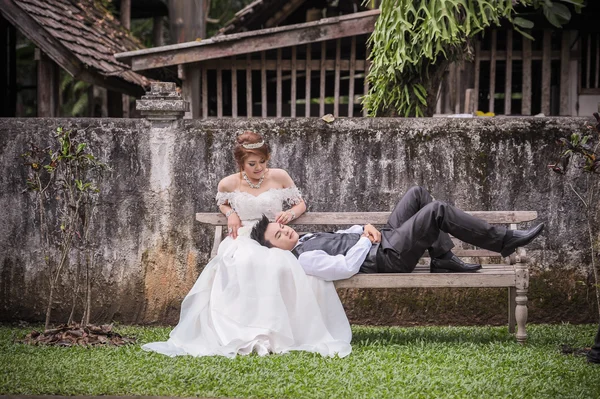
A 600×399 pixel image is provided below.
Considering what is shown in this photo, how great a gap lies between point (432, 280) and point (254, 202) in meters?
1.60

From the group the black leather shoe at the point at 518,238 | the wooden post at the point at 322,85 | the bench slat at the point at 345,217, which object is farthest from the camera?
the wooden post at the point at 322,85

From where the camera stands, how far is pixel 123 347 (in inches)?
222

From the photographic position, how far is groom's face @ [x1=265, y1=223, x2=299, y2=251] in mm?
5867

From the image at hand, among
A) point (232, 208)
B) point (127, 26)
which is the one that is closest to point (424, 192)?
point (232, 208)

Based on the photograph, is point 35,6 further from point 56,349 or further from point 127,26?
point 56,349

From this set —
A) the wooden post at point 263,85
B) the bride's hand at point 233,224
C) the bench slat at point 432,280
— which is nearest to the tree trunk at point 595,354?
the bench slat at point 432,280

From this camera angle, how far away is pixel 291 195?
632 centimetres

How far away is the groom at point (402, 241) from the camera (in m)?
5.68

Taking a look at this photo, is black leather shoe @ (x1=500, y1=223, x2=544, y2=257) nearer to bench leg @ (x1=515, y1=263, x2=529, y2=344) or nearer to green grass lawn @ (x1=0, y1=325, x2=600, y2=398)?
bench leg @ (x1=515, y1=263, x2=529, y2=344)

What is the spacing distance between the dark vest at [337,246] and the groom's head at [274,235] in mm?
157

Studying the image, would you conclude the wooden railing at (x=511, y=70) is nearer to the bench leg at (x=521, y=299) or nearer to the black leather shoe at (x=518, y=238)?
the black leather shoe at (x=518, y=238)

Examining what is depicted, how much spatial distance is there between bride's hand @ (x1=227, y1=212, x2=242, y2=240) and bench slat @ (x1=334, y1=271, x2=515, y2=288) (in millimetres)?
977

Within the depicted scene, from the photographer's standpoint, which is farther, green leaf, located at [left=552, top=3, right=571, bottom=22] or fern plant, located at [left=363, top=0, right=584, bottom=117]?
green leaf, located at [left=552, top=3, right=571, bottom=22]

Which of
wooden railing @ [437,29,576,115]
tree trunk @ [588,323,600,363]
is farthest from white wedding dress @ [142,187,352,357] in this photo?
wooden railing @ [437,29,576,115]
